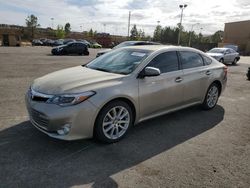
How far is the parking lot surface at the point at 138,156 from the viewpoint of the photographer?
317cm

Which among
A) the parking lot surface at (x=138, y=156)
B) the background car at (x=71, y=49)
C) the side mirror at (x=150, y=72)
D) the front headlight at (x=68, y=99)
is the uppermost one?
the side mirror at (x=150, y=72)

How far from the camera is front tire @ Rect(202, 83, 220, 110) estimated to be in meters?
6.06

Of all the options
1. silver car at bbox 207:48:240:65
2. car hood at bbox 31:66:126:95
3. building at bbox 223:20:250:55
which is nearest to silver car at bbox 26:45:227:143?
car hood at bbox 31:66:126:95

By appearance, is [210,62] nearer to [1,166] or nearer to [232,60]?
[1,166]

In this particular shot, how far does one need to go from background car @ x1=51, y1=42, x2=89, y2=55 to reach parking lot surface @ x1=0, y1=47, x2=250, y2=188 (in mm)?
21204

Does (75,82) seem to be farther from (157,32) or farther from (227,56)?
(157,32)

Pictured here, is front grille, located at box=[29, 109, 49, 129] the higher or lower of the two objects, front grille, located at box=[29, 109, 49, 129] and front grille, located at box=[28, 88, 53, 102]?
the lower

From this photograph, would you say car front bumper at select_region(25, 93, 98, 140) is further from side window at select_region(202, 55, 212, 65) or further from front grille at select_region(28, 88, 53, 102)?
side window at select_region(202, 55, 212, 65)

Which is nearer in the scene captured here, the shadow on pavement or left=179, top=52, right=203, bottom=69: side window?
the shadow on pavement

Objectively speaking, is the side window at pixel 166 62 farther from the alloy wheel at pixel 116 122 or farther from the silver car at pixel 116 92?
the alloy wheel at pixel 116 122

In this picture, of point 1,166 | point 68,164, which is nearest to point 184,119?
point 68,164

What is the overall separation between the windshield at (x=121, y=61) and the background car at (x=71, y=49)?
2152cm

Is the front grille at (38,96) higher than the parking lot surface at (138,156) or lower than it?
higher

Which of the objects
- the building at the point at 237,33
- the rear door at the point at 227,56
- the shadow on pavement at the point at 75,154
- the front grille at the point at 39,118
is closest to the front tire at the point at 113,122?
the shadow on pavement at the point at 75,154
